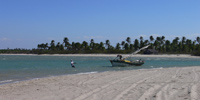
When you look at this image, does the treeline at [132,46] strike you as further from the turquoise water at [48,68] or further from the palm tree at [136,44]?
the turquoise water at [48,68]

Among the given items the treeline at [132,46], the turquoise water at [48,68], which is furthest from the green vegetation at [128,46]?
the turquoise water at [48,68]

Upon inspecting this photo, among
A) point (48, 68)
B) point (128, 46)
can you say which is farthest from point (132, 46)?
point (48, 68)

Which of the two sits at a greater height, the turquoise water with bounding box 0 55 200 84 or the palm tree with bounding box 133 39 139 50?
the palm tree with bounding box 133 39 139 50

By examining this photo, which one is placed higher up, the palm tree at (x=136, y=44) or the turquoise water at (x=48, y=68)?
the palm tree at (x=136, y=44)

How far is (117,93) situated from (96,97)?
3.46 ft

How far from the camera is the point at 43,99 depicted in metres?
9.38

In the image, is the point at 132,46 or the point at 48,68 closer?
the point at 48,68

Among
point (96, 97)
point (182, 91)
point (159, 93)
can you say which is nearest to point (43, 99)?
point (96, 97)

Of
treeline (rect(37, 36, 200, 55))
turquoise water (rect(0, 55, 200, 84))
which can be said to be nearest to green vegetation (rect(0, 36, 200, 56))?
treeline (rect(37, 36, 200, 55))

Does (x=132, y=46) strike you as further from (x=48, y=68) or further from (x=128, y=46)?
(x=48, y=68)

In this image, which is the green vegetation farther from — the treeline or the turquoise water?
the turquoise water

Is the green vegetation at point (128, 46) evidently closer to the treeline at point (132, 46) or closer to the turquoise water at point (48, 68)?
the treeline at point (132, 46)

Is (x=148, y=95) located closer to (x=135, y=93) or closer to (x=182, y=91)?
(x=135, y=93)

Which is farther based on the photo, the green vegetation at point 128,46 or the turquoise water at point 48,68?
→ the green vegetation at point 128,46
